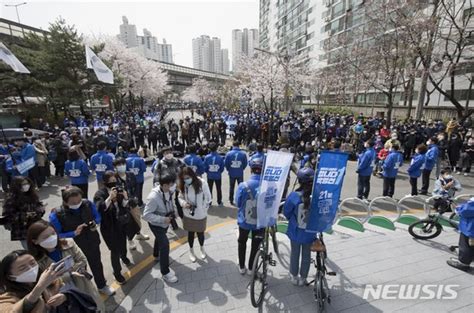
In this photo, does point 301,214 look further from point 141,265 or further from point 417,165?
point 417,165

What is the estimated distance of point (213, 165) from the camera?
23.7 feet

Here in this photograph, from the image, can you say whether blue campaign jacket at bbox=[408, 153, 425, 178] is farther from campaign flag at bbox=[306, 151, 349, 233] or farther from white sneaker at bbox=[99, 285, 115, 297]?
white sneaker at bbox=[99, 285, 115, 297]

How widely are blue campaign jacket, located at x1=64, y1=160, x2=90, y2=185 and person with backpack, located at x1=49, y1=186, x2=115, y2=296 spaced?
3.32 m

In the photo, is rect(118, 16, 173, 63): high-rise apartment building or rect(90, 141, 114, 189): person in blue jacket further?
rect(118, 16, 173, 63): high-rise apartment building

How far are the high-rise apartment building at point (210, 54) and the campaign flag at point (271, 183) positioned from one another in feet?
504

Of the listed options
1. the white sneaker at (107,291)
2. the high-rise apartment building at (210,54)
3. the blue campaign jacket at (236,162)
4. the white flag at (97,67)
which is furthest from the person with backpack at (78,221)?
the high-rise apartment building at (210,54)

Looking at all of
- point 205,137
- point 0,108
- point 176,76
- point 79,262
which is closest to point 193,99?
point 176,76

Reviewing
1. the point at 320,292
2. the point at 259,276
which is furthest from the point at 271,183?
the point at 320,292

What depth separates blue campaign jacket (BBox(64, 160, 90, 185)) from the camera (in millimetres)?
6387

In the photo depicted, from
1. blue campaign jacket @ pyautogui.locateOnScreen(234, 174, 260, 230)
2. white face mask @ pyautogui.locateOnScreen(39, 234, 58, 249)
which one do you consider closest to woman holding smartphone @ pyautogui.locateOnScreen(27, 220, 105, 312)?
white face mask @ pyautogui.locateOnScreen(39, 234, 58, 249)

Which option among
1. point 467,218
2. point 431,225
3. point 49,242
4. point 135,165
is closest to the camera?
point 49,242

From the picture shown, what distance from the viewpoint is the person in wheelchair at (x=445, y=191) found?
5233 mm

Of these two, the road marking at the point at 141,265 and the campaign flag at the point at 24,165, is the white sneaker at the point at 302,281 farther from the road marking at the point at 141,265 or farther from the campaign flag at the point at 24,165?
the campaign flag at the point at 24,165

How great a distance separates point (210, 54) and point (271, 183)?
526 feet
